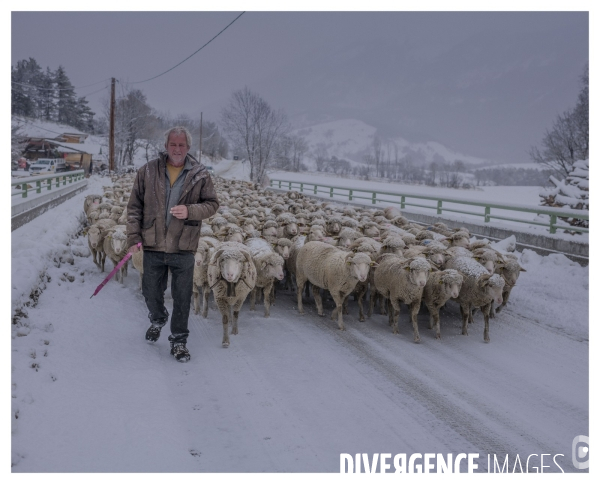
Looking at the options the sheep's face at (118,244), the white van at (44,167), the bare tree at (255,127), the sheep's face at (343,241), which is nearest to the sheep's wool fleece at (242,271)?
the sheep's face at (118,244)

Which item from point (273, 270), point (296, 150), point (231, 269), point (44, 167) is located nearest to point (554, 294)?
point (273, 270)

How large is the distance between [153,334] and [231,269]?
1152mm

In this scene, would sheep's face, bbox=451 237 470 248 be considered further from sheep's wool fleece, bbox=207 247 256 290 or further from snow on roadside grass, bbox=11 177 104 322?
snow on roadside grass, bbox=11 177 104 322

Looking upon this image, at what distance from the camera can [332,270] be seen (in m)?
6.88

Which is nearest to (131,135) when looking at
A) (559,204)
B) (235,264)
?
(559,204)

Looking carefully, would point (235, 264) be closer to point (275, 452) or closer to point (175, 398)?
point (175, 398)

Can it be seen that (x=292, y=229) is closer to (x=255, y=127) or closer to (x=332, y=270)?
(x=332, y=270)

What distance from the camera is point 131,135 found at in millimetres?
50812

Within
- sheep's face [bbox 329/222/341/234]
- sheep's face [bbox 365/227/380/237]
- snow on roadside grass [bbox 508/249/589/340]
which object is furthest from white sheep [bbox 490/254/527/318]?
sheep's face [bbox 329/222/341/234]

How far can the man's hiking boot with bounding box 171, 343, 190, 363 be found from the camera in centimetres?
495

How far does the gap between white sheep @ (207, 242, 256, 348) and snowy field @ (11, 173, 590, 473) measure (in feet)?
1.45

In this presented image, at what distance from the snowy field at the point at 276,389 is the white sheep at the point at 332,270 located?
43 centimetres

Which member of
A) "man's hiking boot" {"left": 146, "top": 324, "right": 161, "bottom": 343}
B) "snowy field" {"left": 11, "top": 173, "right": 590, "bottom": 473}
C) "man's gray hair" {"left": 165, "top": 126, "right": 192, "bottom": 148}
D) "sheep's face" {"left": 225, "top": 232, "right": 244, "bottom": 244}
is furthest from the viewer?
"sheep's face" {"left": 225, "top": 232, "right": 244, "bottom": 244}

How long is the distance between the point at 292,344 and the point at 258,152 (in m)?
36.9
